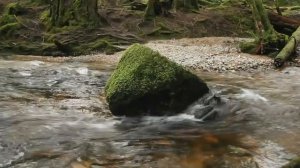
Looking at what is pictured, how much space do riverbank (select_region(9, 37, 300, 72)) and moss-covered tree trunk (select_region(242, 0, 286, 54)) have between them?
0.40 metres

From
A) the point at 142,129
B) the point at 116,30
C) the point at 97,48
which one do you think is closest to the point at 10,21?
the point at 116,30

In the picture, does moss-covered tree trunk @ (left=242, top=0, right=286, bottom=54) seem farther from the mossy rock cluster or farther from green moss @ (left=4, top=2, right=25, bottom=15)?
green moss @ (left=4, top=2, right=25, bottom=15)

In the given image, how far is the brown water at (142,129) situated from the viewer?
6.07 meters

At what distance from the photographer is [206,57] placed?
1434 centimetres

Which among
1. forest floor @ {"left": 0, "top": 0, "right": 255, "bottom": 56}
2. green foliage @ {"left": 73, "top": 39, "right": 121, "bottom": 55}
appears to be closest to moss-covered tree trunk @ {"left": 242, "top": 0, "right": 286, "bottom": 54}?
forest floor @ {"left": 0, "top": 0, "right": 255, "bottom": 56}

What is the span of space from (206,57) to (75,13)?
6614 mm

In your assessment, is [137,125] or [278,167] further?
[137,125]

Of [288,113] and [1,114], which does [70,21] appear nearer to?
[1,114]

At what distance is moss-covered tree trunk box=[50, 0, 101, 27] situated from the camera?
1791 centimetres

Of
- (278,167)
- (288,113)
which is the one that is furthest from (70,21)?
(278,167)

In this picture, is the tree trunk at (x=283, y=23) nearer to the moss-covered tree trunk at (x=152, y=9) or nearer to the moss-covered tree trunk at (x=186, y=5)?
the moss-covered tree trunk at (x=186, y=5)

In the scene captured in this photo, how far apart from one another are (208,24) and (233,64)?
7.21 metres

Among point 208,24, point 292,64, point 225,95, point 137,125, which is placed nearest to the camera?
point 137,125

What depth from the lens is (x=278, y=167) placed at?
5.78 metres
